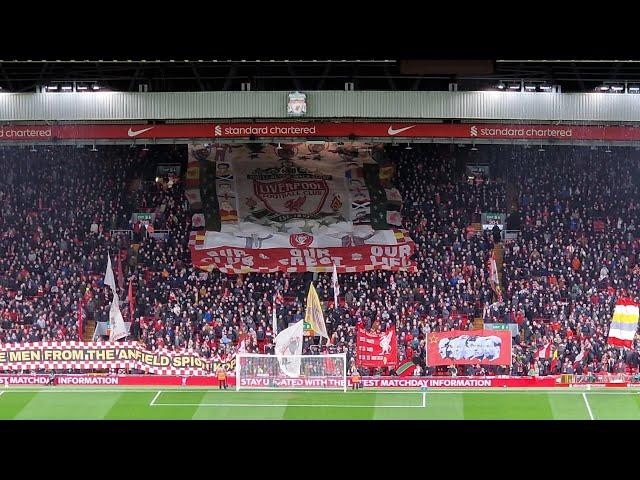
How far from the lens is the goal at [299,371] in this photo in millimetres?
42094

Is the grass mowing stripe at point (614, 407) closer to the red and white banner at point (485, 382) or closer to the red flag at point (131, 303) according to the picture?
the red and white banner at point (485, 382)

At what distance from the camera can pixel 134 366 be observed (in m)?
43.4

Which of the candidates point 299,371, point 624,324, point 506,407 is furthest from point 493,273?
point 299,371

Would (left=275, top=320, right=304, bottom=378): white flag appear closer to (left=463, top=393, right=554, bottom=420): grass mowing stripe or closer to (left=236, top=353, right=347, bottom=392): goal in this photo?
(left=236, top=353, right=347, bottom=392): goal

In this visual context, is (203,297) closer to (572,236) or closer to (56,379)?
(56,379)

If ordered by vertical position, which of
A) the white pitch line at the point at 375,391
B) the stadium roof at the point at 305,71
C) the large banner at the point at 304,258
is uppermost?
the stadium roof at the point at 305,71

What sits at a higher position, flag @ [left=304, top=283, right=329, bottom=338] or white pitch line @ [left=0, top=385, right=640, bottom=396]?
flag @ [left=304, top=283, right=329, bottom=338]

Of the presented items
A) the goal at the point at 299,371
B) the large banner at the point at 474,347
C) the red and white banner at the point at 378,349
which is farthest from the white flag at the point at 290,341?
the large banner at the point at 474,347

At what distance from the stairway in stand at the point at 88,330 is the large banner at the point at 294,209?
5.16 meters

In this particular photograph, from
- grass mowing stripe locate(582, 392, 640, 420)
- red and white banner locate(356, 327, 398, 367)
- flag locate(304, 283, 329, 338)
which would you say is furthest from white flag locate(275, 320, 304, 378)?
grass mowing stripe locate(582, 392, 640, 420)

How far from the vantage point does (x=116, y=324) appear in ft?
145

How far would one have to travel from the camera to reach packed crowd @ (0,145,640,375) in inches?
1740

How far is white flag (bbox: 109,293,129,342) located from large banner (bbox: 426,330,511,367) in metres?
11.4

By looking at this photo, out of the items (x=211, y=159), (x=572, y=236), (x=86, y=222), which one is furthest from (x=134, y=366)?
(x=572, y=236)
